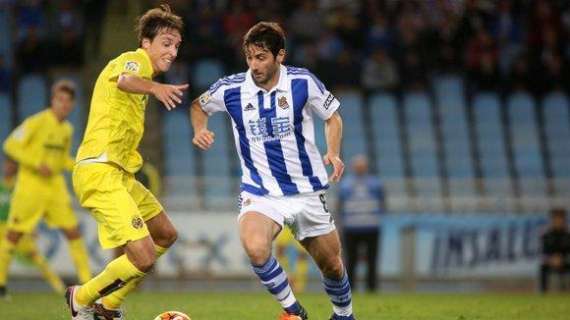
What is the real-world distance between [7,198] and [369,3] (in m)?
9.52

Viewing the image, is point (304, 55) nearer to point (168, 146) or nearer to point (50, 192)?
point (168, 146)

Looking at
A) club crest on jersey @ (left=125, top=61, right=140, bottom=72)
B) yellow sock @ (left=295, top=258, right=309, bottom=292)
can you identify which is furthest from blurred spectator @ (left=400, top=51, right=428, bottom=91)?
club crest on jersey @ (left=125, top=61, right=140, bottom=72)

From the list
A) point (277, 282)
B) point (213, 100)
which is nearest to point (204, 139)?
point (213, 100)

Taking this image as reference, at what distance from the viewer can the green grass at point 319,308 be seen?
10734 millimetres

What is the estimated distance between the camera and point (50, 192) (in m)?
14.5

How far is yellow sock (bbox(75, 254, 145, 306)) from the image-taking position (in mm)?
8617

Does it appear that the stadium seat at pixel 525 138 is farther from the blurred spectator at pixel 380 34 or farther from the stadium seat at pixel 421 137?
the blurred spectator at pixel 380 34

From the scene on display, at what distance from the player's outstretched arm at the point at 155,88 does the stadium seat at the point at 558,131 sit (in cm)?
1503

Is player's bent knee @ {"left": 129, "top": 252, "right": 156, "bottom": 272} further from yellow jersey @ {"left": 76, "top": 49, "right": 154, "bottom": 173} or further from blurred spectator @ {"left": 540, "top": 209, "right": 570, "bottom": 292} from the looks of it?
blurred spectator @ {"left": 540, "top": 209, "right": 570, "bottom": 292}

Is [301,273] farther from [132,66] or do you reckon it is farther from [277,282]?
[132,66]

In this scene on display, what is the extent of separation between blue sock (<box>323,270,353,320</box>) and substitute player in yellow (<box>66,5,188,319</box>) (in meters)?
1.29

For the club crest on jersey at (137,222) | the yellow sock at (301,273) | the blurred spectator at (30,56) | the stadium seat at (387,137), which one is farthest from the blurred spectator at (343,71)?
the club crest on jersey at (137,222)

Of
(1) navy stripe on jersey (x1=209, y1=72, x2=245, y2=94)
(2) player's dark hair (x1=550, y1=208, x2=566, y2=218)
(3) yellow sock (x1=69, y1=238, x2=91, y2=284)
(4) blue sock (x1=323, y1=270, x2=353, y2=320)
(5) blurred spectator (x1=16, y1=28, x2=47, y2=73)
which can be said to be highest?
(1) navy stripe on jersey (x1=209, y1=72, x2=245, y2=94)

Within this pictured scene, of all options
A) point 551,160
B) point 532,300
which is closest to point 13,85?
point 551,160
